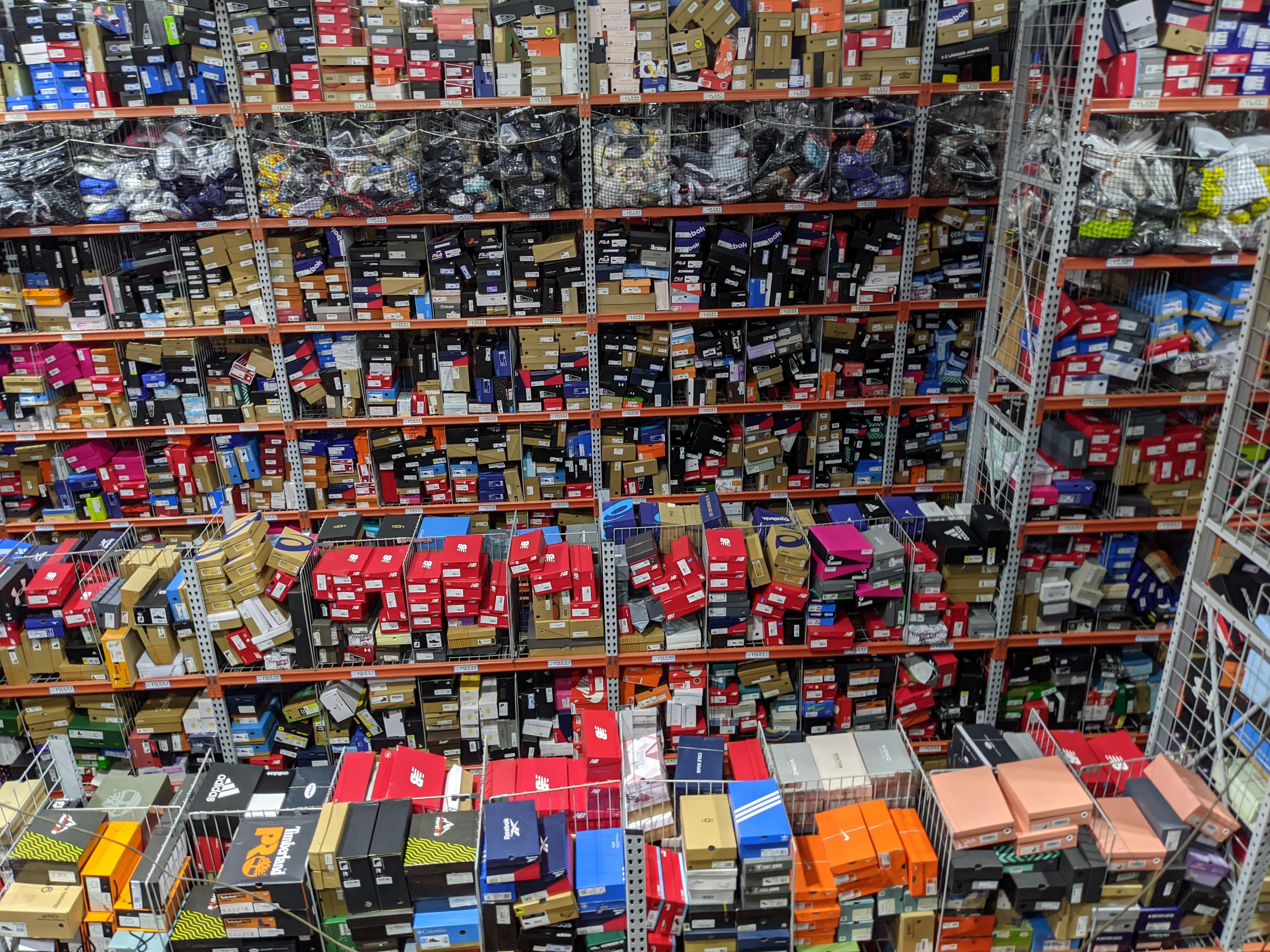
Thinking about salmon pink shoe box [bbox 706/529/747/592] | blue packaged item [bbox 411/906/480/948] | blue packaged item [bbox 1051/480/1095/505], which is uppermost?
blue packaged item [bbox 1051/480/1095/505]

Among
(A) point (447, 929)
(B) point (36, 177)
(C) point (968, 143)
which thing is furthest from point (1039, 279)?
(B) point (36, 177)

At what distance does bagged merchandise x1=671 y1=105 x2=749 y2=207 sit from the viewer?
5574 millimetres

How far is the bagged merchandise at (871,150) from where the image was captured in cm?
555

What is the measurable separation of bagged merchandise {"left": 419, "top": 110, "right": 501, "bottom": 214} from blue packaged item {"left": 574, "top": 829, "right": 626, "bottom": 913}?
3710 millimetres

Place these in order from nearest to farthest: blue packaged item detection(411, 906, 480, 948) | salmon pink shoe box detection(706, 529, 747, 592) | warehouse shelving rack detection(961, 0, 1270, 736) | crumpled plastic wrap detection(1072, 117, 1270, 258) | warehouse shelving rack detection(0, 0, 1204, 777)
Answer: blue packaged item detection(411, 906, 480, 948) < warehouse shelving rack detection(961, 0, 1270, 736) < crumpled plastic wrap detection(1072, 117, 1270, 258) < salmon pink shoe box detection(706, 529, 747, 592) < warehouse shelving rack detection(0, 0, 1204, 777)

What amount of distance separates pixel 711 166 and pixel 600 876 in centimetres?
394

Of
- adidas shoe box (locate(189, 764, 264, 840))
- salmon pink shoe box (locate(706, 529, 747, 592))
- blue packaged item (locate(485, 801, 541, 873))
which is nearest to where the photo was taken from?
Answer: blue packaged item (locate(485, 801, 541, 873))

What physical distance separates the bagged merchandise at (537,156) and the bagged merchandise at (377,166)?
0.51 m

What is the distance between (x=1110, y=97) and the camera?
4.25 metres

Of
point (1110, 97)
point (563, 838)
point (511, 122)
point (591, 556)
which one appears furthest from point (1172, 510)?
point (511, 122)

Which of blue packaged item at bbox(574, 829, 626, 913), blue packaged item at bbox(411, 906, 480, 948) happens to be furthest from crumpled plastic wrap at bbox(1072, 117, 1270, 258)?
blue packaged item at bbox(411, 906, 480, 948)

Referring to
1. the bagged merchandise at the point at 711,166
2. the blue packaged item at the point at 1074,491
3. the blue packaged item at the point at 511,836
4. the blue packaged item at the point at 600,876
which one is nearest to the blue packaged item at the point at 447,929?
the blue packaged item at the point at 511,836

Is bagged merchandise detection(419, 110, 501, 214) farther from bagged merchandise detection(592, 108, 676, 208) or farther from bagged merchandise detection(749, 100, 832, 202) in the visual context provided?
bagged merchandise detection(749, 100, 832, 202)

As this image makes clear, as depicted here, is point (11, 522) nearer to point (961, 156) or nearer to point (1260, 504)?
point (961, 156)
